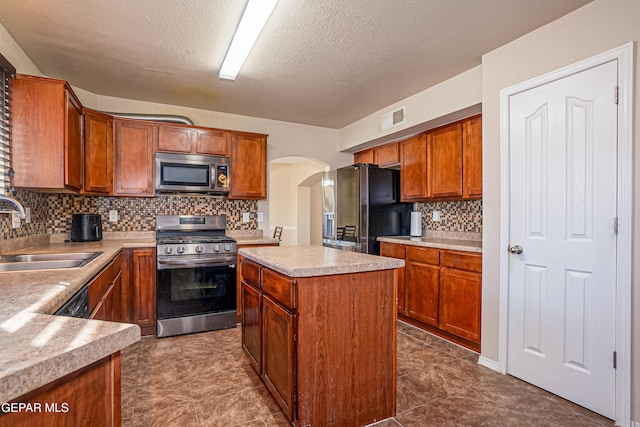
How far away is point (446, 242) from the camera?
334 centimetres

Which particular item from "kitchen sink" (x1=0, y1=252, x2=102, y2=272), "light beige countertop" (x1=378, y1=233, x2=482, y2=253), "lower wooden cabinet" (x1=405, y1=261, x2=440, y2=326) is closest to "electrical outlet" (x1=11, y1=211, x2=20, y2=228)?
"kitchen sink" (x1=0, y1=252, x2=102, y2=272)

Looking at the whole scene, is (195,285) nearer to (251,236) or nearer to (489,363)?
(251,236)

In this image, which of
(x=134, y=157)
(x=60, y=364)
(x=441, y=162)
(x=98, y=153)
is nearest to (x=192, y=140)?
(x=134, y=157)

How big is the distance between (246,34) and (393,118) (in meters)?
2.08

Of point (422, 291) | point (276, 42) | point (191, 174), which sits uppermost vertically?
point (276, 42)

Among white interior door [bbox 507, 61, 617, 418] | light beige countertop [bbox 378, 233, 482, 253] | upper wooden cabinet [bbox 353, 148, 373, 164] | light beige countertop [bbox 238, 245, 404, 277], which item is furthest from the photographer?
upper wooden cabinet [bbox 353, 148, 373, 164]

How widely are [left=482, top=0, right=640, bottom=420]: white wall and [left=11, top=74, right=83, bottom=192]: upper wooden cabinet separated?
3369 millimetres

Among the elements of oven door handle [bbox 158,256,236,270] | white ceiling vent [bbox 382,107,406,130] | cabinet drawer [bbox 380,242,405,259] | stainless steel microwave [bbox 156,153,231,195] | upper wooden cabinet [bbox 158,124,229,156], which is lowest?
oven door handle [bbox 158,256,236,270]

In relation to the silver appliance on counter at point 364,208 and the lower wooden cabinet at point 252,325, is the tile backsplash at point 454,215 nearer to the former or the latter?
the silver appliance on counter at point 364,208

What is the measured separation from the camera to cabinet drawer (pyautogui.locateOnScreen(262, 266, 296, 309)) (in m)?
1.70

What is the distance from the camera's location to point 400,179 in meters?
4.12

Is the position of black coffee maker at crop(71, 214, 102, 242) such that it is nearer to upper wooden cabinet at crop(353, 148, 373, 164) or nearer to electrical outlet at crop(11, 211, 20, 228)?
electrical outlet at crop(11, 211, 20, 228)

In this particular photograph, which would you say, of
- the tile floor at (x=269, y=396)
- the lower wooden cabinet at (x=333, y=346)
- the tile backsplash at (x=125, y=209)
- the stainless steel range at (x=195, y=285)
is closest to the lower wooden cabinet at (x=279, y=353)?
the lower wooden cabinet at (x=333, y=346)

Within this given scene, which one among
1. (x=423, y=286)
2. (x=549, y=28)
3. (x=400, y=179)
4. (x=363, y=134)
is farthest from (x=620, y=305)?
(x=363, y=134)
